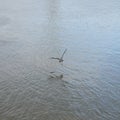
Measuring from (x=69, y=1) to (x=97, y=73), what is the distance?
464 inches

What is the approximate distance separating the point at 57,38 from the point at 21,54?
2.24 m

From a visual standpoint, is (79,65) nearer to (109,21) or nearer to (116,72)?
(116,72)

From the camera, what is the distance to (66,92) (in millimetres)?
7719

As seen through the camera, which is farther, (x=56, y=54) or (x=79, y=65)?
(x=56, y=54)

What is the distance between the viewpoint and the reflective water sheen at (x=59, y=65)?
7020mm

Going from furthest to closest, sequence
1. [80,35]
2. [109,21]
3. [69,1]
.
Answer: [69,1]
[109,21]
[80,35]

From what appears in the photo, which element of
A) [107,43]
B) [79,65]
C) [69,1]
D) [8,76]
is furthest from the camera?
[69,1]

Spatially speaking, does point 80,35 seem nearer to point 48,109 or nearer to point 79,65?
point 79,65

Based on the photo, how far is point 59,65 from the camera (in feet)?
30.5

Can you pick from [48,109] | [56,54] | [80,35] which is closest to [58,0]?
[80,35]

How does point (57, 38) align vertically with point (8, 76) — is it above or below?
above

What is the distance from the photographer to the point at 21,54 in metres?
10.2

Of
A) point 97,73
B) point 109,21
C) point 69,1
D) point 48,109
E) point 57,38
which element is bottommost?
point 48,109

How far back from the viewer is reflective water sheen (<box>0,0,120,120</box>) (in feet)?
23.0
